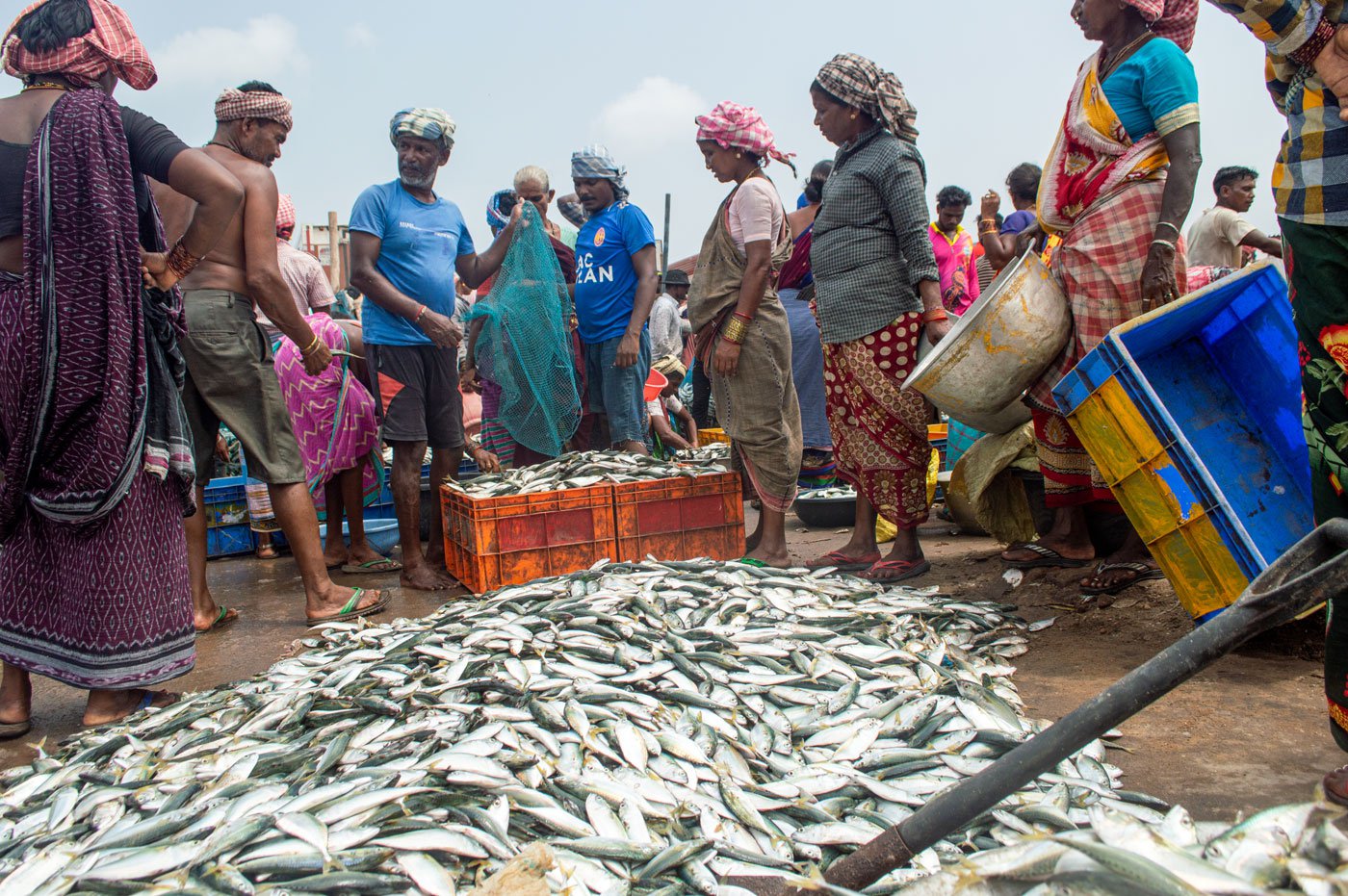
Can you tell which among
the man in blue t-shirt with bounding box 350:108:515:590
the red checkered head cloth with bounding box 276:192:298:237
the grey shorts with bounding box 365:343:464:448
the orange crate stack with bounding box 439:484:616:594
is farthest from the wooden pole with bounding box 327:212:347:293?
the orange crate stack with bounding box 439:484:616:594

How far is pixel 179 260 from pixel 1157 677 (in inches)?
135

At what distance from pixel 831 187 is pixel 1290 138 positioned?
2702 millimetres

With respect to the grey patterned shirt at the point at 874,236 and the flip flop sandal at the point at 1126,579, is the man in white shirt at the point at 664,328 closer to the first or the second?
the grey patterned shirt at the point at 874,236

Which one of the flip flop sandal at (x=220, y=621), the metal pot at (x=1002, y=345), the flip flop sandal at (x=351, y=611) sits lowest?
the flip flop sandal at (x=220, y=621)

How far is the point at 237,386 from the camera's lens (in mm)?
4309

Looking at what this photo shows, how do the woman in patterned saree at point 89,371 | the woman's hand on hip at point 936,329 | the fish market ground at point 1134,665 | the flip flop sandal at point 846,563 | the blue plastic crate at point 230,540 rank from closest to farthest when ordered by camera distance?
1. the fish market ground at point 1134,665
2. the woman in patterned saree at point 89,371
3. the woman's hand on hip at point 936,329
4. the flip flop sandal at point 846,563
5. the blue plastic crate at point 230,540

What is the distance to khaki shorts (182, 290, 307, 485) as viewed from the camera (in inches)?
166

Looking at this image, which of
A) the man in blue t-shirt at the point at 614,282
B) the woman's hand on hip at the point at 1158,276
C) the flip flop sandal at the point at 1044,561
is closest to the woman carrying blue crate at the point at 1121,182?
the woman's hand on hip at the point at 1158,276

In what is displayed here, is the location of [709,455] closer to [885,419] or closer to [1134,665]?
[885,419]

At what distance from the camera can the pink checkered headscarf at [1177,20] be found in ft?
12.9

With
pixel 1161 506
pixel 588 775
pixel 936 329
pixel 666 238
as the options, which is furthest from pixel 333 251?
pixel 588 775

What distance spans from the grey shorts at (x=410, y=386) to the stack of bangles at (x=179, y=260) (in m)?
1.83

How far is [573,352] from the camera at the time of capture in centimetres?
670

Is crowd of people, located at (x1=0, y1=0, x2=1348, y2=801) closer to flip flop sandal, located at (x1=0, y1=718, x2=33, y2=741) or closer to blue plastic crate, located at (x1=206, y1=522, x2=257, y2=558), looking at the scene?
flip flop sandal, located at (x1=0, y1=718, x2=33, y2=741)
